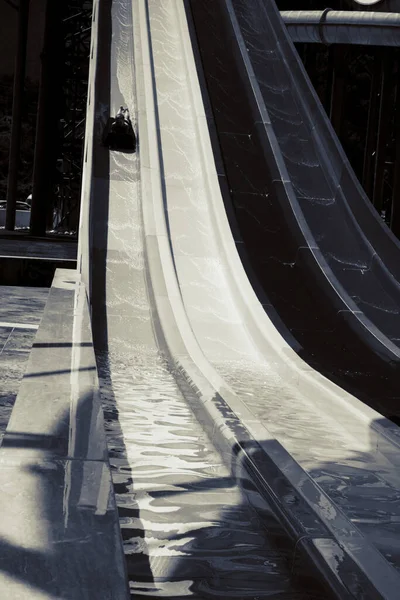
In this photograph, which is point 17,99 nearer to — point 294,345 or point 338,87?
point 338,87

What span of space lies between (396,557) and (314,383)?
2323 mm

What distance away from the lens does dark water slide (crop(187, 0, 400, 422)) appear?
637 centimetres

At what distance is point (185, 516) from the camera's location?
8.98ft

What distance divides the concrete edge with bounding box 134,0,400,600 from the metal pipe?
651 cm

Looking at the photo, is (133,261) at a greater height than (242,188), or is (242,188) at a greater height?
(242,188)

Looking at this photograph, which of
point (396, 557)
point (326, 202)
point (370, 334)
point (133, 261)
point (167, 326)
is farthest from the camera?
point (326, 202)

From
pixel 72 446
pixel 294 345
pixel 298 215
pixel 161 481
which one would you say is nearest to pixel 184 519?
pixel 161 481

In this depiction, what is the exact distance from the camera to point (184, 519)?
107 inches

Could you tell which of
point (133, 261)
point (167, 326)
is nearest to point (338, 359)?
point (167, 326)

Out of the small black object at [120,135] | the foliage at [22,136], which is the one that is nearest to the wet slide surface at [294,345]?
the small black object at [120,135]

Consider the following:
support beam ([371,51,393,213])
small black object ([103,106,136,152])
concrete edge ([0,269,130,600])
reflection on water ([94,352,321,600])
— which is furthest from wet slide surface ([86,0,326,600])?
support beam ([371,51,393,213])

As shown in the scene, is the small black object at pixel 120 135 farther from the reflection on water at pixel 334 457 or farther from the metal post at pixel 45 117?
the metal post at pixel 45 117

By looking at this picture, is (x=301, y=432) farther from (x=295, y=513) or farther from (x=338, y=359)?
(x=338, y=359)

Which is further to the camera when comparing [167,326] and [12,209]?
[12,209]
